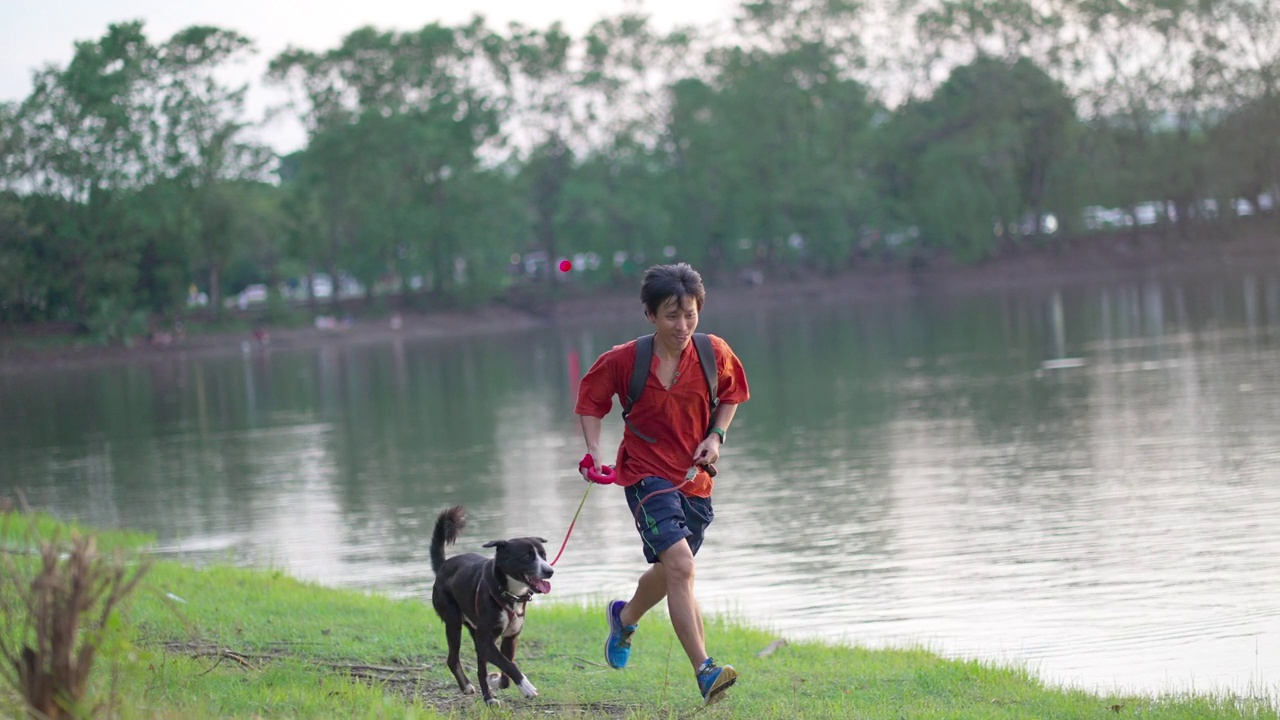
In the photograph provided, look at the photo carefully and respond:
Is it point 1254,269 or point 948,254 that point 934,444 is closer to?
point 1254,269

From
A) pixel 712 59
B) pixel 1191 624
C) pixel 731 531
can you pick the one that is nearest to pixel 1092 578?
pixel 1191 624

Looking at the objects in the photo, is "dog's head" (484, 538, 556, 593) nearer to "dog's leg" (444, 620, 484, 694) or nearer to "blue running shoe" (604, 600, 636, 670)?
"blue running shoe" (604, 600, 636, 670)

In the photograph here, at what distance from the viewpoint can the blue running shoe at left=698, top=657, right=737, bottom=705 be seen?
6160mm

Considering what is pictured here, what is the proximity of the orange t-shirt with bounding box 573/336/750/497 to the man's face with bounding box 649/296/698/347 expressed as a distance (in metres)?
0.13

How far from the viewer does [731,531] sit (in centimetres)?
1402

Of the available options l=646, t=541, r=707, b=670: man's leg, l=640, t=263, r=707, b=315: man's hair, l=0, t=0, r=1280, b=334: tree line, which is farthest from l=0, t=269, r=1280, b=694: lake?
l=0, t=0, r=1280, b=334: tree line

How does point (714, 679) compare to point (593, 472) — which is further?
point (593, 472)

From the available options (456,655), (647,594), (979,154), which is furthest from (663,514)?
(979,154)

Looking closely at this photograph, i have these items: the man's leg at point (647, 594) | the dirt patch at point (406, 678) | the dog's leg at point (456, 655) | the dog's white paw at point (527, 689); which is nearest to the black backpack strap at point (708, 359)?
the man's leg at point (647, 594)

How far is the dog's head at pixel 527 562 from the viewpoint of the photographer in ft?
21.5

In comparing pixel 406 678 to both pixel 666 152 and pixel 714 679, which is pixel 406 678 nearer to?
pixel 714 679

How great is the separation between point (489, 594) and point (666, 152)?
68.9 metres

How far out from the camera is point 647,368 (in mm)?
6527

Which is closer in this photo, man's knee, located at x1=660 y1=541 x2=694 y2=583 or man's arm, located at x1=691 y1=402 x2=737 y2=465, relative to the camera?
man's knee, located at x1=660 y1=541 x2=694 y2=583
